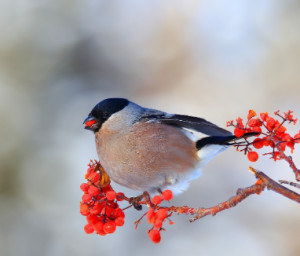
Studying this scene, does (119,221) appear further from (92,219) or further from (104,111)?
(104,111)

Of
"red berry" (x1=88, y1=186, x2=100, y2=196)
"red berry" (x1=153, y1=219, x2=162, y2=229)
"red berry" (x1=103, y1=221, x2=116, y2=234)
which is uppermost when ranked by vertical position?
"red berry" (x1=88, y1=186, x2=100, y2=196)

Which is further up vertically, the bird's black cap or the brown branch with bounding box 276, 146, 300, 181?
the bird's black cap

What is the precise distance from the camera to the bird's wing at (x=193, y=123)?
1.73 metres

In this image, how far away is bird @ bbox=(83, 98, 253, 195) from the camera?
187cm

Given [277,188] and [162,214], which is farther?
[162,214]

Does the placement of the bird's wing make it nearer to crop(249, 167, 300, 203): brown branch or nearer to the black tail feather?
the black tail feather

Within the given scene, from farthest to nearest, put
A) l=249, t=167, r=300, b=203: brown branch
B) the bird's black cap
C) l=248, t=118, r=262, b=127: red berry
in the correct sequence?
the bird's black cap → l=248, t=118, r=262, b=127: red berry → l=249, t=167, r=300, b=203: brown branch

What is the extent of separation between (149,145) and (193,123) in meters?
0.28

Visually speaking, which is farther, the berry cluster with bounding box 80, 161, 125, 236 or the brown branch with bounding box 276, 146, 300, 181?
the berry cluster with bounding box 80, 161, 125, 236

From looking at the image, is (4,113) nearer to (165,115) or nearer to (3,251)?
(3,251)

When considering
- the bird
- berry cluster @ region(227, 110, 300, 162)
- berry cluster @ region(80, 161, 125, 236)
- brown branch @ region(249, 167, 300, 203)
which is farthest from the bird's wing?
brown branch @ region(249, 167, 300, 203)

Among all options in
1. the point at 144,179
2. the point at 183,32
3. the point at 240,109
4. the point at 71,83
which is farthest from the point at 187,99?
the point at 144,179

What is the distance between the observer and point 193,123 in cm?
180

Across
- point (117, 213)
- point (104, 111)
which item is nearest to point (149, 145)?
point (104, 111)
